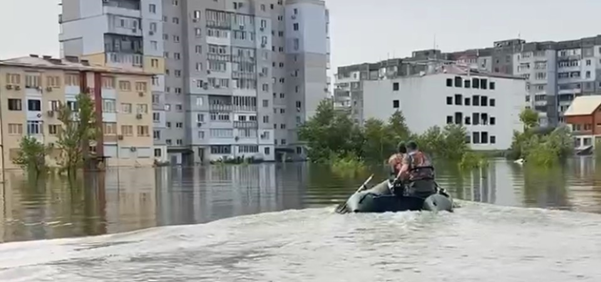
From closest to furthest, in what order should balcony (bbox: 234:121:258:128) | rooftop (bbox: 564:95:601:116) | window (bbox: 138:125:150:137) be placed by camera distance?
window (bbox: 138:125:150:137) → balcony (bbox: 234:121:258:128) → rooftop (bbox: 564:95:601:116)

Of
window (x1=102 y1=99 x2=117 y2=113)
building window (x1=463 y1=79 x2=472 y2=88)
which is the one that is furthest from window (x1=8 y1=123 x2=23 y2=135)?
building window (x1=463 y1=79 x2=472 y2=88)

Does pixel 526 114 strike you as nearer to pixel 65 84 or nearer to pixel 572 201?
pixel 65 84

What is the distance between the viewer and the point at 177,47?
11344 centimetres

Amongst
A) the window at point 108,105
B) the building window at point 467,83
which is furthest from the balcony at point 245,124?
the building window at point 467,83

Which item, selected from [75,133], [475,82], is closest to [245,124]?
[475,82]

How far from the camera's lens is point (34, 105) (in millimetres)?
89625

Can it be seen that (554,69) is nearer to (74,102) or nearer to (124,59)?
(124,59)

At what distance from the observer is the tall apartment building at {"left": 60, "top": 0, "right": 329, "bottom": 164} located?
342ft

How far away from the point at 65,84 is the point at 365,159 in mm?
36020

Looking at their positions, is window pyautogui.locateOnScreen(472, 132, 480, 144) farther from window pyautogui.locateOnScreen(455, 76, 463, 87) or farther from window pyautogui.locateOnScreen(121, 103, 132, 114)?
window pyautogui.locateOnScreen(121, 103, 132, 114)

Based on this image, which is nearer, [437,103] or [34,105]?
[34,105]

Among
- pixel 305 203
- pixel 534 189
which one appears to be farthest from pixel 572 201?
pixel 305 203

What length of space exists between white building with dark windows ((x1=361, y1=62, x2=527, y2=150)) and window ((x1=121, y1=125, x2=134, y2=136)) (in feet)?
112

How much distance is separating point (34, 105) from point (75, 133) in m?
21.7
